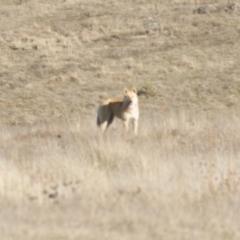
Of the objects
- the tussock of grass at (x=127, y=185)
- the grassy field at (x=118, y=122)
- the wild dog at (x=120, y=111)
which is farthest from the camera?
the wild dog at (x=120, y=111)

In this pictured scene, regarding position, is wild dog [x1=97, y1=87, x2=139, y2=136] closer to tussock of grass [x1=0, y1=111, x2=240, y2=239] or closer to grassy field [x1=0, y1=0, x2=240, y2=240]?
grassy field [x1=0, y1=0, x2=240, y2=240]

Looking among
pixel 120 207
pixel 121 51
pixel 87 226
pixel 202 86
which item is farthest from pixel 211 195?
pixel 121 51

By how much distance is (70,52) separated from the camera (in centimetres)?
3198

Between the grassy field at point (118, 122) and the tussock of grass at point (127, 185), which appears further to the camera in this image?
the grassy field at point (118, 122)

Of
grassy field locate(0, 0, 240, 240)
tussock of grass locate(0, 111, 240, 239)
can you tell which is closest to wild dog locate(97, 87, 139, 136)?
grassy field locate(0, 0, 240, 240)

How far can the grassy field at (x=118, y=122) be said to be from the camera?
7008 millimetres

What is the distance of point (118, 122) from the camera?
60.5ft

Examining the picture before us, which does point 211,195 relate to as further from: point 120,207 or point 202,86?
point 202,86

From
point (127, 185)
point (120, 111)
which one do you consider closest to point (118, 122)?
point (120, 111)

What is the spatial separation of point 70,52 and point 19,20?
8.56 metres

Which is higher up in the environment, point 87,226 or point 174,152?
point 87,226

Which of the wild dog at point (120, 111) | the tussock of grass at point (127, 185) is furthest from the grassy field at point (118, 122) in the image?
the wild dog at point (120, 111)

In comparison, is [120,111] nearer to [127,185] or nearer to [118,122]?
[118,122]

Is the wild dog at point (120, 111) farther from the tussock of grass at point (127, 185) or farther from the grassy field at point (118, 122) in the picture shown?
the tussock of grass at point (127, 185)
